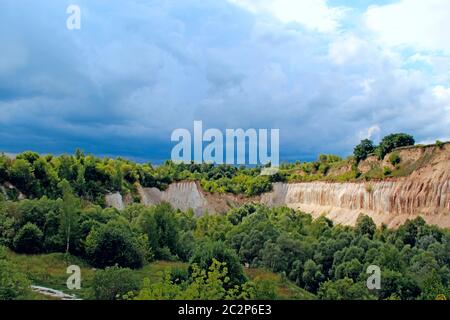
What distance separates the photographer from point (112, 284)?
2134cm

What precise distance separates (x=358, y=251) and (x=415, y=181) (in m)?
36.5

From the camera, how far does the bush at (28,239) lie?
110 ft

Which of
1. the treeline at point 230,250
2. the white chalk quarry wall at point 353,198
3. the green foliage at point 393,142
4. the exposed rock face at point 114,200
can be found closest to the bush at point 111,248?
the treeline at point 230,250

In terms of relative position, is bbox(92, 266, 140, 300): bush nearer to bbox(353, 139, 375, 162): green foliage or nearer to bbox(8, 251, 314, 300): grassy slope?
bbox(8, 251, 314, 300): grassy slope

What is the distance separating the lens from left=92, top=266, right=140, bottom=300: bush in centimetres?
2112

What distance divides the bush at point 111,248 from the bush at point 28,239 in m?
3.20

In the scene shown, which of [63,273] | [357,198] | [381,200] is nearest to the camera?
[63,273]

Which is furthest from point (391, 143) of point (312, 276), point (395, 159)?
point (312, 276)

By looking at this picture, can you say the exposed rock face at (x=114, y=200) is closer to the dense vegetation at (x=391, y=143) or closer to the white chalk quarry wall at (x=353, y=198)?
the white chalk quarry wall at (x=353, y=198)

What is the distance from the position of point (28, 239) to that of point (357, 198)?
196ft

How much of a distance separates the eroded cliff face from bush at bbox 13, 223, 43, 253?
1540 inches

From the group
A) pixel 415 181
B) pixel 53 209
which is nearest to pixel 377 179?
pixel 415 181

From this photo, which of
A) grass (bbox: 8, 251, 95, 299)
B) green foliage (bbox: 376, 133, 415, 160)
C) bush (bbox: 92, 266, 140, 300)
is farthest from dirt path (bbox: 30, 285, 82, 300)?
green foliage (bbox: 376, 133, 415, 160)

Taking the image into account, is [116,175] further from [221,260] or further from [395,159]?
[221,260]
